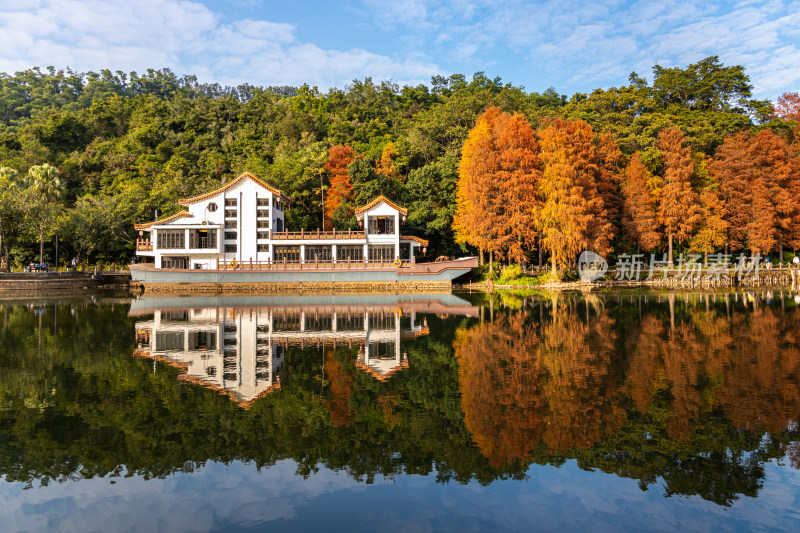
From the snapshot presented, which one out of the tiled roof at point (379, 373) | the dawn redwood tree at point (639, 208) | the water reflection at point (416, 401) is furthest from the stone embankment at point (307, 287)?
the tiled roof at point (379, 373)

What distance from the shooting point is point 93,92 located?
105 metres

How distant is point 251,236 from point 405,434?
37774mm

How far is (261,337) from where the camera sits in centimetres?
1634

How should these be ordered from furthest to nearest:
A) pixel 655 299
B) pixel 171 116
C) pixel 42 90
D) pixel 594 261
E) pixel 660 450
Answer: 1. pixel 42 90
2. pixel 171 116
3. pixel 594 261
4. pixel 655 299
5. pixel 660 450

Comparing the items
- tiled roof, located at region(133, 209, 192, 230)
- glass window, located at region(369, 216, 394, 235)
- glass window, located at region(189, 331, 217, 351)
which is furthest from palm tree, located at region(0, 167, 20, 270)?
glass window, located at region(189, 331, 217, 351)

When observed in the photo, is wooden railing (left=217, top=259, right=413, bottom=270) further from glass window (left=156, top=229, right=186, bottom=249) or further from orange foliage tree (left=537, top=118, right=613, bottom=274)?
orange foliage tree (left=537, top=118, right=613, bottom=274)

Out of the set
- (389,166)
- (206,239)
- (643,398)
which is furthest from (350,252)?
(643,398)

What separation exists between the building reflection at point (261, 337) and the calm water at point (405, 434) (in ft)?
0.49

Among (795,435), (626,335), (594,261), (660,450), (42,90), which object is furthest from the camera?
(42,90)

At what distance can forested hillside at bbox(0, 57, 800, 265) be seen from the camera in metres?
42.3

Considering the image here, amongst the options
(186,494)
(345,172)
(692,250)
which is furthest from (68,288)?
(692,250)

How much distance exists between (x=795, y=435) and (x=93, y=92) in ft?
426

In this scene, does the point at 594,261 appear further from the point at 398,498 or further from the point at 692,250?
the point at 398,498

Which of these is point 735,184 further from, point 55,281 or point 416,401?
point 55,281
